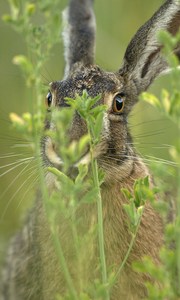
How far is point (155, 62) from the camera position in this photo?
20.0ft

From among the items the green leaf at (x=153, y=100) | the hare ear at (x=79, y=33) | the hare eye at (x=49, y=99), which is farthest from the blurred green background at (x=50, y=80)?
the green leaf at (x=153, y=100)

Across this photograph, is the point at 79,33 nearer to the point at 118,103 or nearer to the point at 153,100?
the point at 118,103

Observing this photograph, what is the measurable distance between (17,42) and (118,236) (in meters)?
3.41

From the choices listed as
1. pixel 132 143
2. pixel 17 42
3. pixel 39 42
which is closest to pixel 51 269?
pixel 132 143

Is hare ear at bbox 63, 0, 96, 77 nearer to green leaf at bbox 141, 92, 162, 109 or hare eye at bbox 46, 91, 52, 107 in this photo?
hare eye at bbox 46, 91, 52, 107

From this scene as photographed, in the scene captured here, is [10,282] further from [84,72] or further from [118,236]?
[84,72]

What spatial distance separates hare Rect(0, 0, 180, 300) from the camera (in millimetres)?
5320

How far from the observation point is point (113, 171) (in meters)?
5.39

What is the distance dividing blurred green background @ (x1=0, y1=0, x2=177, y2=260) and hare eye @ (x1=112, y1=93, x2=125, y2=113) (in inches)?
54.8

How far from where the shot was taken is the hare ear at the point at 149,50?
5.72 m

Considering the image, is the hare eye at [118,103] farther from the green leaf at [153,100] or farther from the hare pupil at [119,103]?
the green leaf at [153,100]

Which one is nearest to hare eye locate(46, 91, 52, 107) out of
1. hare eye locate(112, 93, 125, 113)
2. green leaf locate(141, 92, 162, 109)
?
hare eye locate(112, 93, 125, 113)

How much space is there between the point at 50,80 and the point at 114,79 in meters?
1.83

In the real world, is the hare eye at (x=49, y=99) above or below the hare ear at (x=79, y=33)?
below
